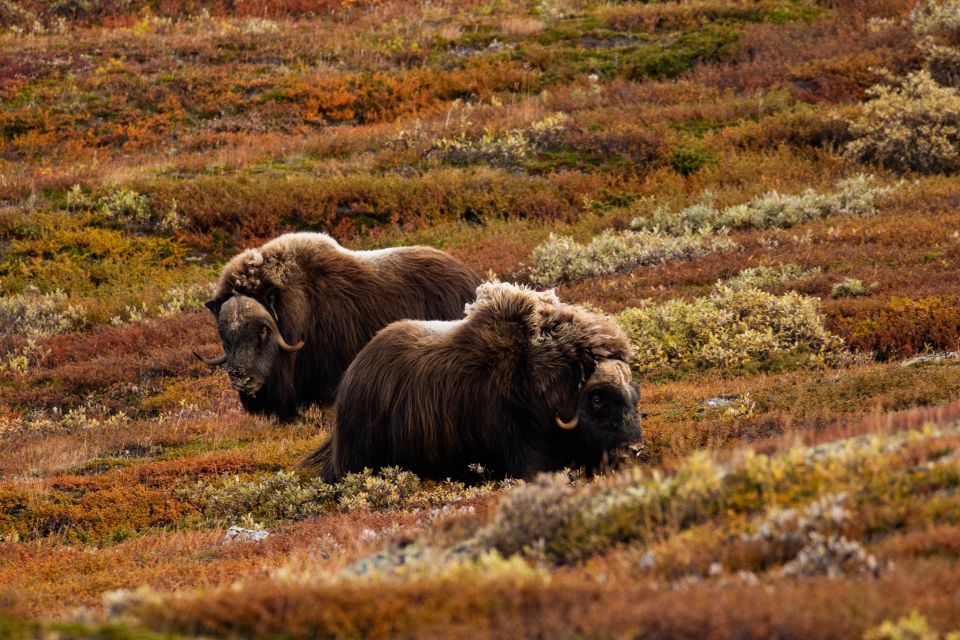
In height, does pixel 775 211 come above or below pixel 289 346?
above

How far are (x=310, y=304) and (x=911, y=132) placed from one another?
16.3 metres

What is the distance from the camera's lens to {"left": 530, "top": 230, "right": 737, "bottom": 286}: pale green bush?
1977 cm

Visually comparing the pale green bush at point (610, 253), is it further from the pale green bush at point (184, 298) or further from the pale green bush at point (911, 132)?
the pale green bush at point (184, 298)

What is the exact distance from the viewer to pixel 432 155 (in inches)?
1107

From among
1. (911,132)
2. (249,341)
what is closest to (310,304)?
(249,341)

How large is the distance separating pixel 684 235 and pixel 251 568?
49.3 feet

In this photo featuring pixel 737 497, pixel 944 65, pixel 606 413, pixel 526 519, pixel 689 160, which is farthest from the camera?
pixel 944 65

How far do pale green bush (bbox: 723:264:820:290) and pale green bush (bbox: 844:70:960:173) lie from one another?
821 centimetres

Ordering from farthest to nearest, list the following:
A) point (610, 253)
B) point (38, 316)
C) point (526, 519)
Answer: point (38, 316), point (610, 253), point (526, 519)

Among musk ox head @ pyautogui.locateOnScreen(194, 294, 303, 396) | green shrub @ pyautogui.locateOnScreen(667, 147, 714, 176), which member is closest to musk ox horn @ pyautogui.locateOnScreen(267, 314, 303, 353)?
musk ox head @ pyautogui.locateOnScreen(194, 294, 303, 396)

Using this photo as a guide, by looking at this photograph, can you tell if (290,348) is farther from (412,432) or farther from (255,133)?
(255,133)

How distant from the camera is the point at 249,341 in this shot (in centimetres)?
1270

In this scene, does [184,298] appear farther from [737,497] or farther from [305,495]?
[737,497]

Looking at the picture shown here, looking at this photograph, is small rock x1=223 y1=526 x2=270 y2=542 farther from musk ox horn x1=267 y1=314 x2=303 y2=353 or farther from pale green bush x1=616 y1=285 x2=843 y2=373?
pale green bush x1=616 y1=285 x2=843 y2=373
